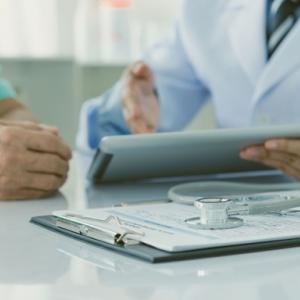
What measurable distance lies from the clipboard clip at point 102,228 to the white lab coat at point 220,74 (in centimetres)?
77

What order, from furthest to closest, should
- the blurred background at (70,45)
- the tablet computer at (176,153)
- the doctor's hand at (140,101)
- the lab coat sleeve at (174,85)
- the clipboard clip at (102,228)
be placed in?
the blurred background at (70,45) < the lab coat sleeve at (174,85) < the doctor's hand at (140,101) < the tablet computer at (176,153) < the clipboard clip at (102,228)

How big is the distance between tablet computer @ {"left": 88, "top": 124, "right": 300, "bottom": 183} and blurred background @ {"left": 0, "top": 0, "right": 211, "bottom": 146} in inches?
45.4

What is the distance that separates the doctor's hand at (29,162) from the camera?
85 centimetres

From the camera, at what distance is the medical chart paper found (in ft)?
1.69

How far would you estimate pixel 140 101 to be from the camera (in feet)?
4.09

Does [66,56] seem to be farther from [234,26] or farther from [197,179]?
[197,179]

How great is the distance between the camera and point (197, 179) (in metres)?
1.02

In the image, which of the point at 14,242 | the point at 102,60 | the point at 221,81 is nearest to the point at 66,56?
the point at 102,60

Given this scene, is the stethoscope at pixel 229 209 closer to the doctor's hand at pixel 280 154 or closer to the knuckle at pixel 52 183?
the doctor's hand at pixel 280 154

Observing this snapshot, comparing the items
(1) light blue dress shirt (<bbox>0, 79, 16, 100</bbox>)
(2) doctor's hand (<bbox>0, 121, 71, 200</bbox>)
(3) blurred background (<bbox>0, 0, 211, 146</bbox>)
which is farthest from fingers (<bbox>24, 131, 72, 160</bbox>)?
(3) blurred background (<bbox>0, 0, 211, 146</bbox>)

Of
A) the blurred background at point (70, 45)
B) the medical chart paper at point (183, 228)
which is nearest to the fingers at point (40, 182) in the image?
the medical chart paper at point (183, 228)

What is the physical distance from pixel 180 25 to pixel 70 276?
45.5 inches

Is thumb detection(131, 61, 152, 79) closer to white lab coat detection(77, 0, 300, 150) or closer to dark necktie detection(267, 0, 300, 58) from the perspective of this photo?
white lab coat detection(77, 0, 300, 150)

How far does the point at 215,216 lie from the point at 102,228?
90 millimetres
